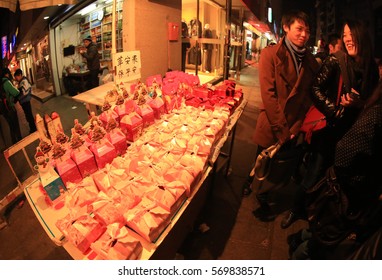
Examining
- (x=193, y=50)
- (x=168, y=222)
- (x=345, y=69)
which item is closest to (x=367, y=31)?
(x=345, y=69)

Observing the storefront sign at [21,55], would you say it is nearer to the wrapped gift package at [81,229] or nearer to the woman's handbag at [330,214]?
the wrapped gift package at [81,229]

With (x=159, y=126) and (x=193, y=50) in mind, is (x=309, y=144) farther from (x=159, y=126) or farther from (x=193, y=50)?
(x=193, y=50)

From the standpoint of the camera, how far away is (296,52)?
7.53ft

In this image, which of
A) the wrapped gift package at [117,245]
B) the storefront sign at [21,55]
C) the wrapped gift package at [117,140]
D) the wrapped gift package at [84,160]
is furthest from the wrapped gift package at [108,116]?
the storefront sign at [21,55]

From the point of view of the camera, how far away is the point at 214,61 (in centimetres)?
1080

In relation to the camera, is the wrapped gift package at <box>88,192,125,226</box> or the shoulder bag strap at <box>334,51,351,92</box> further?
the shoulder bag strap at <box>334,51,351,92</box>

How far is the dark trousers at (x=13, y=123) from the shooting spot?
334 centimetres

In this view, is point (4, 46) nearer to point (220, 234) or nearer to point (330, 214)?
point (220, 234)

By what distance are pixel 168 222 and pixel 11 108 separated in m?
3.36

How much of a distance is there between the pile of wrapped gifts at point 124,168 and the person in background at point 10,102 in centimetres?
173

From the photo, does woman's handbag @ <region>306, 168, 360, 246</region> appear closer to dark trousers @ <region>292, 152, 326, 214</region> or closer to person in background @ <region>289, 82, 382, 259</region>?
person in background @ <region>289, 82, 382, 259</region>

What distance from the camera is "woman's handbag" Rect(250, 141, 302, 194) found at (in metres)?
2.41

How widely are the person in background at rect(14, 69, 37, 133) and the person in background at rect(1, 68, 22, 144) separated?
92 millimetres

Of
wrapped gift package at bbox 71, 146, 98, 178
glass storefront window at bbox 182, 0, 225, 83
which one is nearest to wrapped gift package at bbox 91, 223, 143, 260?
wrapped gift package at bbox 71, 146, 98, 178
